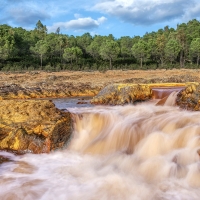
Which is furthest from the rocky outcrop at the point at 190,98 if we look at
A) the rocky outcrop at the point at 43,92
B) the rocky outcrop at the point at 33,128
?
the rocky outcrop at the point at 43,92

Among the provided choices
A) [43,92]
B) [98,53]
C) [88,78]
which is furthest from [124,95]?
[98,53]

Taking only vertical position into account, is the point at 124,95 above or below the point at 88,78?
above

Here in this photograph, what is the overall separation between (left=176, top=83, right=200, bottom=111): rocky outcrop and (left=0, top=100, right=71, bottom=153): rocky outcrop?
4.10 meters

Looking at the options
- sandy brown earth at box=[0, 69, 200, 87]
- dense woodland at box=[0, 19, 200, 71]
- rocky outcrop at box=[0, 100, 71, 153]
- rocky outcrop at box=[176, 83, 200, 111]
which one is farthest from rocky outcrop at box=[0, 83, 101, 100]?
dense woodland at box=[0, 19, 200, 71]

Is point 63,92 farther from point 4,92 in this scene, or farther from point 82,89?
point 4,92

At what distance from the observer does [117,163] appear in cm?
580

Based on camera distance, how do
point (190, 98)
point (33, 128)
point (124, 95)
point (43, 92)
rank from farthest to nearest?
1. point (43, 92)
2. point (124, 95)
3. point (190, 98)
4. point (33, 128)

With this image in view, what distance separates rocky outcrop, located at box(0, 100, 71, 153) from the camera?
21.9ft

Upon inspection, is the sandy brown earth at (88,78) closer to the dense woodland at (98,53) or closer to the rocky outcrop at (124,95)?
the rocky outcrop at (124,95)

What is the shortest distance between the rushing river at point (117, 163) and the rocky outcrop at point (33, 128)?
27 centimetres

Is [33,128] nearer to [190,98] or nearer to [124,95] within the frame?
[190,98]

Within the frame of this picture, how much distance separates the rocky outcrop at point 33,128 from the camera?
6664 mm

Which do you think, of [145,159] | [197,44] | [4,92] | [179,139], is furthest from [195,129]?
[197,44]

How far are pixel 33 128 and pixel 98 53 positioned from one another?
60.8 m
